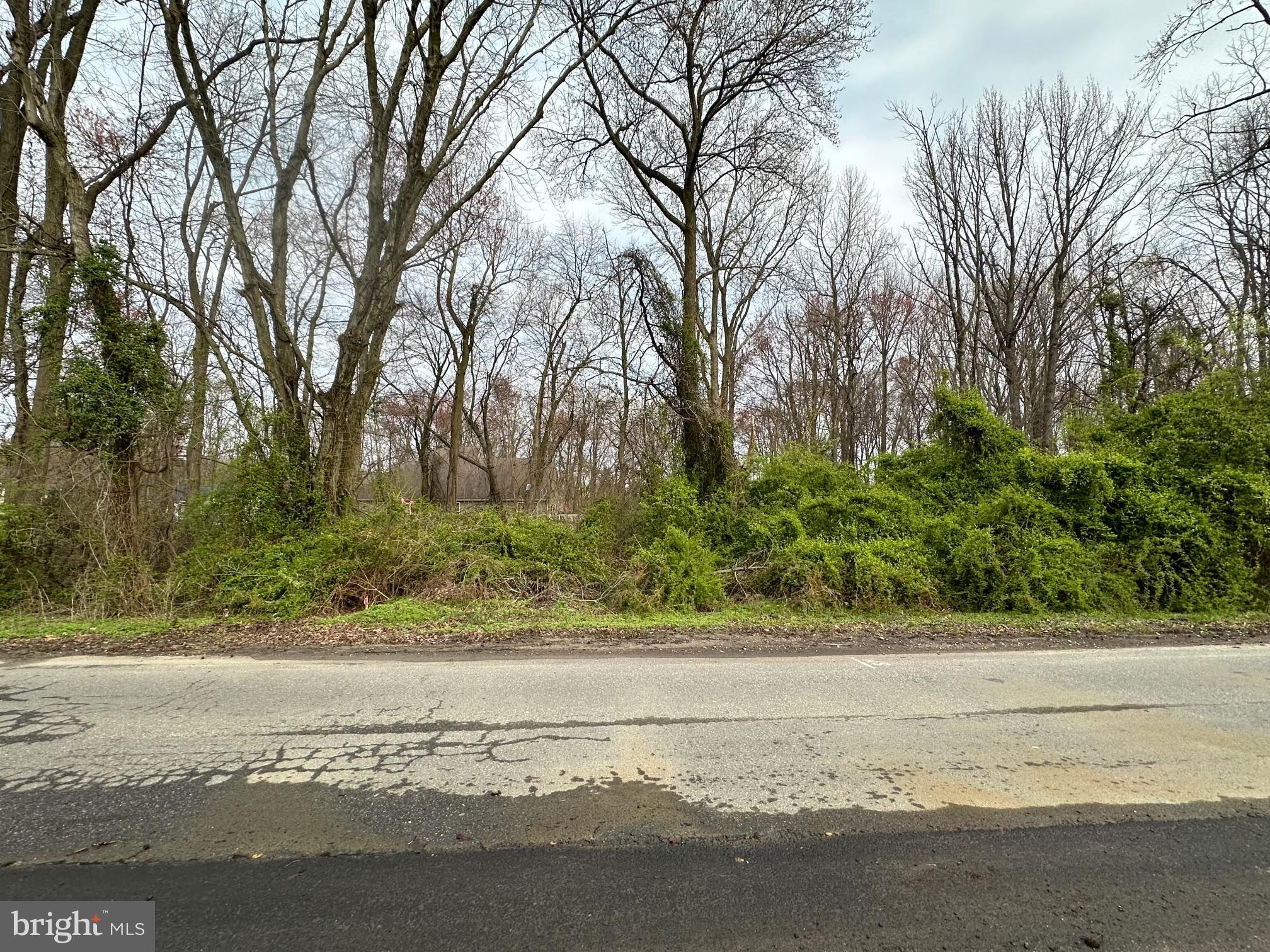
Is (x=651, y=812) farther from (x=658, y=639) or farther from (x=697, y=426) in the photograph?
(x=697, y=426)

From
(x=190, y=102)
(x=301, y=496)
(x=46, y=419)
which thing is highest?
(x=190, y=102)

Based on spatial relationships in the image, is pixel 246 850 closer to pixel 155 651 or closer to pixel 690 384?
pixel 155 651

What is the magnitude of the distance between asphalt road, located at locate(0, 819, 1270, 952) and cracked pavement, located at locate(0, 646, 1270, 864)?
0.47 feet

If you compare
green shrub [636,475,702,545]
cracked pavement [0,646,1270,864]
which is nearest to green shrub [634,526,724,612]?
green shrub [636,475,702,545]

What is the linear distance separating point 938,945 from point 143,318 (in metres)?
13.5

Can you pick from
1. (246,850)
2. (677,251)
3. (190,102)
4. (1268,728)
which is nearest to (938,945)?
(246,850)

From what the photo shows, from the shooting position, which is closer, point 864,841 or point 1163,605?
point 864,841

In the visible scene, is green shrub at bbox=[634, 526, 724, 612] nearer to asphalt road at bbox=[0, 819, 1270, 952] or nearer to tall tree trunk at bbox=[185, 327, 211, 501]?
asphalt road at bbox=[0, 819, 1270, 952]

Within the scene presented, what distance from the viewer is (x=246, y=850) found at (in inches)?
105

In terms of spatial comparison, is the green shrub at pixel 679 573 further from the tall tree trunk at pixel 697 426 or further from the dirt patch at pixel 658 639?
the tall tree trunk at pixel 697 426

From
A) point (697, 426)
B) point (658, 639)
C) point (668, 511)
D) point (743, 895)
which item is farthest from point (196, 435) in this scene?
point (743, 895)

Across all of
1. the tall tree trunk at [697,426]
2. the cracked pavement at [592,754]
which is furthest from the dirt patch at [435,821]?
the tall tree trunk at [697,426]

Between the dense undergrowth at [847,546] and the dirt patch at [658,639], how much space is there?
3.09ft

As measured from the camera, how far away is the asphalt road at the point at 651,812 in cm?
224
